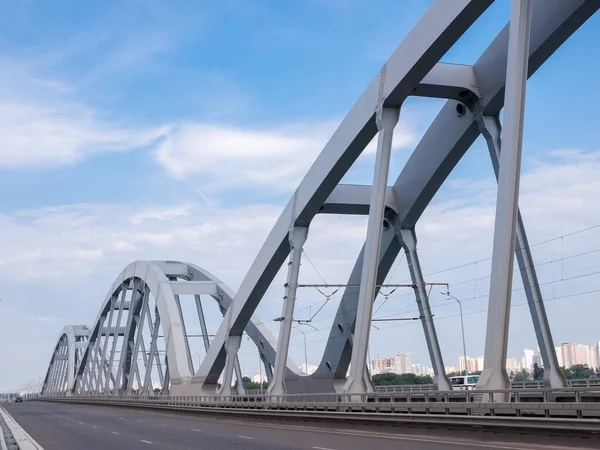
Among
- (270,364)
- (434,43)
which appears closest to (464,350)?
(270,364)

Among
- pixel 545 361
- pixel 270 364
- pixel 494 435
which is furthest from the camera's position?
pixel 270 364

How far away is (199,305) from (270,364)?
1338cm

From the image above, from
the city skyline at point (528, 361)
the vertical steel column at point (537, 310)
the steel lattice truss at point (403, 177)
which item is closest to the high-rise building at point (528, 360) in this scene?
the city skyline at point (528, 361)

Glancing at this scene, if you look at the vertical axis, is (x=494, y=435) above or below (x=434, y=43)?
below

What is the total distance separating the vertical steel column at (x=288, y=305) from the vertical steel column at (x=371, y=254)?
7861 mm

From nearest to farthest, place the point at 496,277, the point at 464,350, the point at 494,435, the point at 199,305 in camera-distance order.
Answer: the point at 494,435 < the point at 496,277 < the point at 464,350 < the point at 199,305

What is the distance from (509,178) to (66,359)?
6217 inches

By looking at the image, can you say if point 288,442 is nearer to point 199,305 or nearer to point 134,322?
point 199,305

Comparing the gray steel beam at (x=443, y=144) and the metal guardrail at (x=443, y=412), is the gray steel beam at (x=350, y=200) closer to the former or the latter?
the gray steel beam at (x=443, y=144)

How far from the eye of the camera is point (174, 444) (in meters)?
21.6

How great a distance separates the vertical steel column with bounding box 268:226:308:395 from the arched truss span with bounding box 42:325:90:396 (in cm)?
10581

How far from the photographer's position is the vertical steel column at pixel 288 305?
35.2 m

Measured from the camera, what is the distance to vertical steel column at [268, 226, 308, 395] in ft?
115

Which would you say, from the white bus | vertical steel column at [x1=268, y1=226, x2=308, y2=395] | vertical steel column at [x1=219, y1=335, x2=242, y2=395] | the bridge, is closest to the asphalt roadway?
the bridge
